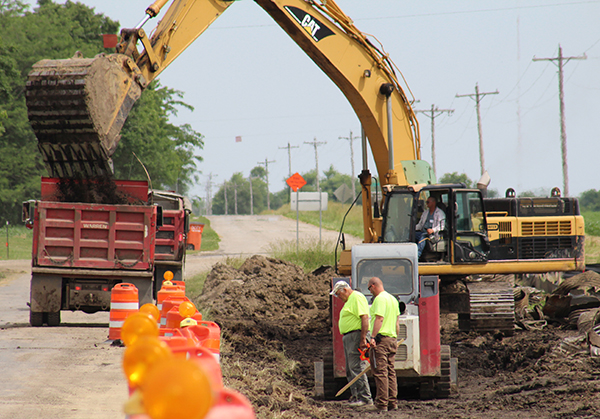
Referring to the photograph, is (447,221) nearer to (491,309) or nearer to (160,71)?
(491,309)

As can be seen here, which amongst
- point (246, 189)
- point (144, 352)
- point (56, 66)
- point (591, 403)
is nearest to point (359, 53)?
point (56, 66)

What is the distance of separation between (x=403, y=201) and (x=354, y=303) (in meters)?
3.70

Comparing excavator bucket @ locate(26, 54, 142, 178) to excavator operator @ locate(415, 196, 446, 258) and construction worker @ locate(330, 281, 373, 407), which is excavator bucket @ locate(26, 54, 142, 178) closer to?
construction worker @ locate(330, 281, 373, 407)

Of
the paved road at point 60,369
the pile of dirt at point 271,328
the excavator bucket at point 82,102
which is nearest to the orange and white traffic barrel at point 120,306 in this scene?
the paved road at point 60,369

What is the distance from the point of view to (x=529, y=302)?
556 inches

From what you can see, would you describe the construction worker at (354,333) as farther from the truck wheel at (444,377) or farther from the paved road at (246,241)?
the paved road at (246,241)

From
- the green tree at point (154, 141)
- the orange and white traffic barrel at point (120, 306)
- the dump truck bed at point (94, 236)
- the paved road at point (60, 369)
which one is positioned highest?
the green tree at point (154, 141)

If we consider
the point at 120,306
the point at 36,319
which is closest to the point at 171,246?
the point at 36,319

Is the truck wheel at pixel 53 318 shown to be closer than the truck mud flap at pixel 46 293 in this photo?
No

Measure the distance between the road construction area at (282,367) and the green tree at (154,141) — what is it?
29.3 metres

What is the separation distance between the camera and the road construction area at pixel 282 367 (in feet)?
23.0

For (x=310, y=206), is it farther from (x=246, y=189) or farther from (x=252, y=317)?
(x=246, y=189)

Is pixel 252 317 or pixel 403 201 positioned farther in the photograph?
pixel 252 317

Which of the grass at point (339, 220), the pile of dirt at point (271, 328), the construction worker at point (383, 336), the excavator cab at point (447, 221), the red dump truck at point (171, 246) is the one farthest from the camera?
the grass at point (339, 220)
